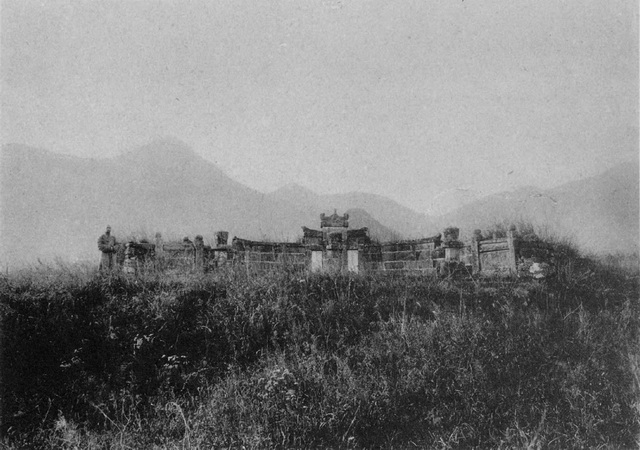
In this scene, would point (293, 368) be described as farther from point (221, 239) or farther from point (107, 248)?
point (221, 239)

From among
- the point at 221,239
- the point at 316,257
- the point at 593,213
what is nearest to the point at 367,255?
the point at 316,257

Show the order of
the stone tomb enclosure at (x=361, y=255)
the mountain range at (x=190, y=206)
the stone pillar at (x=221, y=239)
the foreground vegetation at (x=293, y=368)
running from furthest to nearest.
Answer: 1. the mountain range at (x=190, y=206)
2. the stone pillar at (x=221, y=239)
3. the stone tomb enclosure at (x=361, y=255)
4. the foreground vegetation at (x=293, y=368)

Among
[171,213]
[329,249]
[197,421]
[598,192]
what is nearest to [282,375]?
[197,421]

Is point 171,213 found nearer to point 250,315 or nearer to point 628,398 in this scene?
point 250,315

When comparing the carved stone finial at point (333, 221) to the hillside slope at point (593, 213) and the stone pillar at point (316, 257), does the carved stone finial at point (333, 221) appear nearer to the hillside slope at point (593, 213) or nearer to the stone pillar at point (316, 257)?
the stone pillar at point (316, 257)

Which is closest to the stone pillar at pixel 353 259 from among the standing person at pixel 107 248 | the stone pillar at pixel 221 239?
the stone pillar at pixel 221 239

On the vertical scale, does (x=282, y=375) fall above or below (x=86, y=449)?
above
